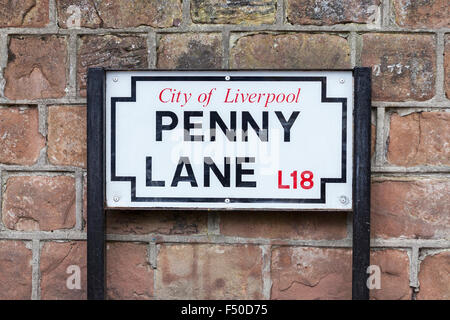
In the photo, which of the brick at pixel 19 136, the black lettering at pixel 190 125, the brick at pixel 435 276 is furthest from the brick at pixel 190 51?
the brick at pixel 435 276

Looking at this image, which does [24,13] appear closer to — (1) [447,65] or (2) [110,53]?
(2) [110,53]

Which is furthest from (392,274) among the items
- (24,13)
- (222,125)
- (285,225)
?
(24,13)

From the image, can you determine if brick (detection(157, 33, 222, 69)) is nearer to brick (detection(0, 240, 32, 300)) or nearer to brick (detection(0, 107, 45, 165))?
brick (detection(0, 107, 45, 165))

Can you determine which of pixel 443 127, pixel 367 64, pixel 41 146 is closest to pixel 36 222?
pixel 41 146

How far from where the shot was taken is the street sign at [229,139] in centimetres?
108

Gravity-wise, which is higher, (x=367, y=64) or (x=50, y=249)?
(x=367, y=64)

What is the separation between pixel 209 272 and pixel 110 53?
555mm

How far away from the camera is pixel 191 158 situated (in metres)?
1.10

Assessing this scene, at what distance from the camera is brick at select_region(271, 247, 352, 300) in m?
1.14

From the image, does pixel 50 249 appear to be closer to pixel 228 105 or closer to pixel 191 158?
pixel 191 158

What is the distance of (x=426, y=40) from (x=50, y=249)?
0.99 m

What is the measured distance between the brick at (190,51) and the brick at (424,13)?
16.4 inches

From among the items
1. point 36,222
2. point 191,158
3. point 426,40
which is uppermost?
point 426,40

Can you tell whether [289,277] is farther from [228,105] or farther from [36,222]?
[36,222]
